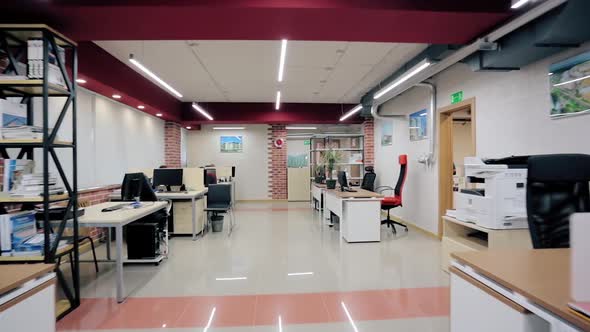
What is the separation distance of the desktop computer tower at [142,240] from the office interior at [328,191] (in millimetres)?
27

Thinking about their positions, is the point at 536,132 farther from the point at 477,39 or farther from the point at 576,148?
the point at 477,39

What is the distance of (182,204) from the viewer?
217 inches

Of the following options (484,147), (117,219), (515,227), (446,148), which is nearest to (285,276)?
(117,219)

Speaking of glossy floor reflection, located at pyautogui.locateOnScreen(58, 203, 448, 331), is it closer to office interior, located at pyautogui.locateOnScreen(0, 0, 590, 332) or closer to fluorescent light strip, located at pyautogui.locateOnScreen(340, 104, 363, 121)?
office interior, located at pyautogui.locateOnScreen(0, 0, 590, 332)

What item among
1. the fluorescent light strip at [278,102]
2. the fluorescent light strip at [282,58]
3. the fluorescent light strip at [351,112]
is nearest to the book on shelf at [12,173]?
the fluorescent light strip at [282,58]

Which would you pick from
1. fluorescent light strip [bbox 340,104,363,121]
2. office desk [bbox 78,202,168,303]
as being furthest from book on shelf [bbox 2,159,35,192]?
fluorescent light strip [bbox 340,104,363,121]

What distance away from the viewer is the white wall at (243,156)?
34.0 ft

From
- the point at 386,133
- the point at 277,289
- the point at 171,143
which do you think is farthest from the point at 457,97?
the point at 171,143

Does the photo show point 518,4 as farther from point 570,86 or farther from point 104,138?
point 104,138

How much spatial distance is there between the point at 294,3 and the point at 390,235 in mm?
4427

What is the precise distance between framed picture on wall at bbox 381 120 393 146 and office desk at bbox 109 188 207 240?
4.80 m

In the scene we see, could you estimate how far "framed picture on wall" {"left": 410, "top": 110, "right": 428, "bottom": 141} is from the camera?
5816 millimetres

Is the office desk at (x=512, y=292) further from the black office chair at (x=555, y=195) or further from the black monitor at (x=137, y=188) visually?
the black monitor at (x=137, y=188)

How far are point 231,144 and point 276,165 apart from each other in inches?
68.8
